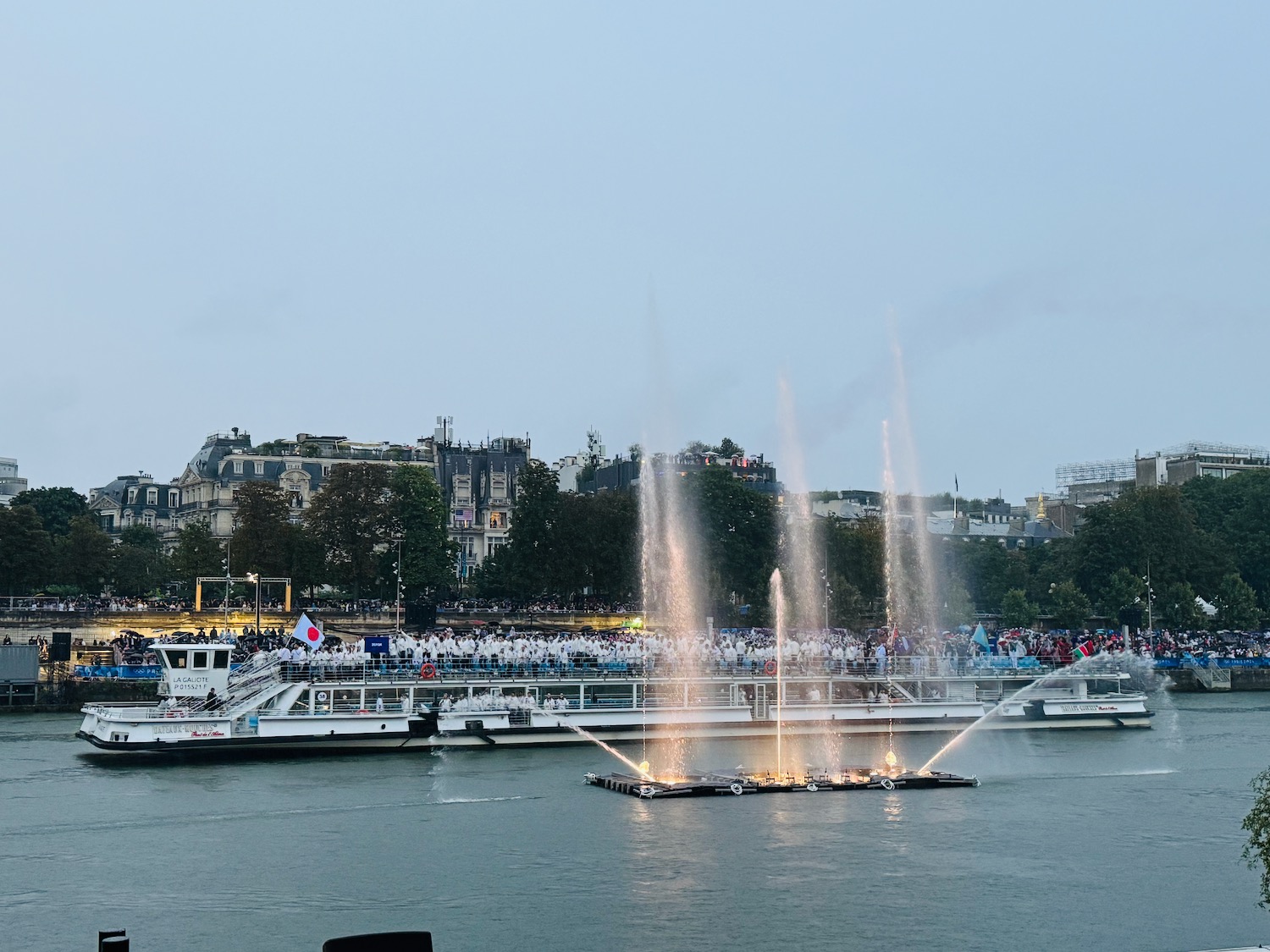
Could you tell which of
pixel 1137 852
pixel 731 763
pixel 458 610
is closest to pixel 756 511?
pixel 458 610

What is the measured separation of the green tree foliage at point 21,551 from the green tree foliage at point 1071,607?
245 ft

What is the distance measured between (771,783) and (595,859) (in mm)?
10956

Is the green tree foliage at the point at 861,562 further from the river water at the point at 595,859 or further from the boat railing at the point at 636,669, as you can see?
the river water at the point at 595,859

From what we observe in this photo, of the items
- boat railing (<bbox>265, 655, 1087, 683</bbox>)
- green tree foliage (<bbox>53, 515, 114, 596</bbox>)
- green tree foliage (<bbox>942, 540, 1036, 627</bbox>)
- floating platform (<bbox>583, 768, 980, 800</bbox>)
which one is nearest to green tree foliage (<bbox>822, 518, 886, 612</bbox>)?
green tree foliage (<bbox>942, 540, 1036, 627</bbox>)

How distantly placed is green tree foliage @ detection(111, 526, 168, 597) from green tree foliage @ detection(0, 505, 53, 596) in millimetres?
12396

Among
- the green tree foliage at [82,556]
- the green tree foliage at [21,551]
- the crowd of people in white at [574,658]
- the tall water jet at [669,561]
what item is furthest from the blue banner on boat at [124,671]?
the green tree foliage at [82,556]

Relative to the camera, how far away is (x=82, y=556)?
119438 mm

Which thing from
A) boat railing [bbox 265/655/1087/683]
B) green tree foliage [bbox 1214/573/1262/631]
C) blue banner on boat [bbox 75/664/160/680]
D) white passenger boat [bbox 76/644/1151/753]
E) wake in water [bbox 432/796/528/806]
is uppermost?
green tree foliage [bbox 1214/573/1262/631]

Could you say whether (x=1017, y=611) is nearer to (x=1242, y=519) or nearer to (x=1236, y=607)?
(x=1236, y=607)

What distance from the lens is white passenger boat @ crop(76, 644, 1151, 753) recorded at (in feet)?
179

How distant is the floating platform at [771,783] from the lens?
4628cm

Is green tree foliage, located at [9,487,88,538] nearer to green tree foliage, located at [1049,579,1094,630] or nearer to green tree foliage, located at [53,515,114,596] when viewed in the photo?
green tree foliage, located at [53,515,114,596]

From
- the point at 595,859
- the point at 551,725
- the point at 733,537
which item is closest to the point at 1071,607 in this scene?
the point at 733,537

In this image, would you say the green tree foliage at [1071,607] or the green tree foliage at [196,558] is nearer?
the green tree foliage at [1071,607]
